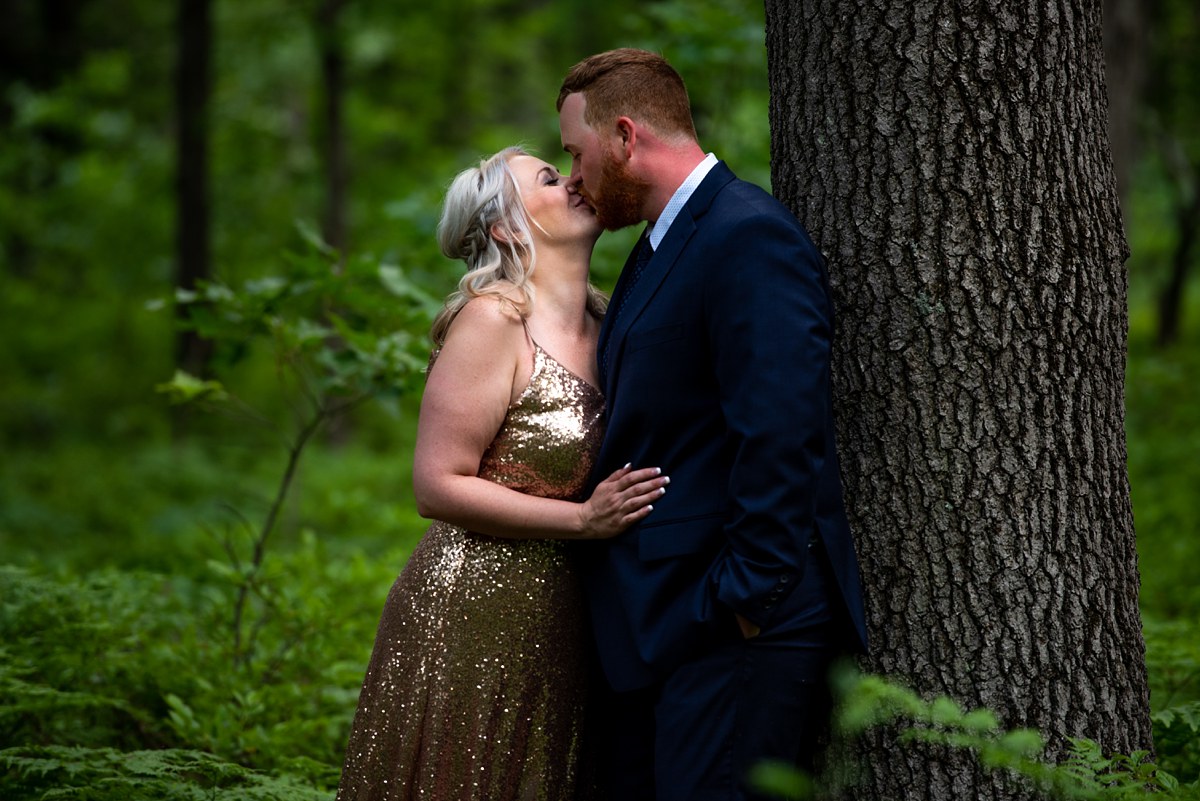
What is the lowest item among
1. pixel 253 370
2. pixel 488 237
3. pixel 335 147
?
pixel 488 237

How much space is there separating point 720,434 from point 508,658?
2.95ft

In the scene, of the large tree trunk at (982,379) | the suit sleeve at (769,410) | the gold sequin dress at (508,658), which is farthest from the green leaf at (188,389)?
the large tree trunk at (982,379)

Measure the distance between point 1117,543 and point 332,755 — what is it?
2.93 meters

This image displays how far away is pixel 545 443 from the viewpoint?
9.63 ft

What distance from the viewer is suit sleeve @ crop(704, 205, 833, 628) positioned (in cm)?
235

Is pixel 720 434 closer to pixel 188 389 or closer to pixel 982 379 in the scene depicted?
pixel 982 379

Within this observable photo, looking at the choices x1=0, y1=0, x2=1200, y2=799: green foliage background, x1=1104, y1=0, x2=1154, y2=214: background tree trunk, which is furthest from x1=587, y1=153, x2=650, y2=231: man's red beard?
x1=1104, y1=0, x2=1154, y2=214: background tree trunk

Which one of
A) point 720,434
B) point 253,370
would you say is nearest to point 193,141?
point 253,370

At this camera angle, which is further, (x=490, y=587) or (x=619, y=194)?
(x=490, y=587)

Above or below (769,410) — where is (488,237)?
above

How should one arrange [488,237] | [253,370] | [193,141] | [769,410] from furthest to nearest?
1. [253,370]
2. [193,141]
3. [488,237]
4. [769,410]

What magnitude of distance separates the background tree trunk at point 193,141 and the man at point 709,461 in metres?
9.95

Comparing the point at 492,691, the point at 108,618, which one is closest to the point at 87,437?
the point at 108,618

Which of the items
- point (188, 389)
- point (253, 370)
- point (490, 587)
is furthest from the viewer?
point (253, 370)
